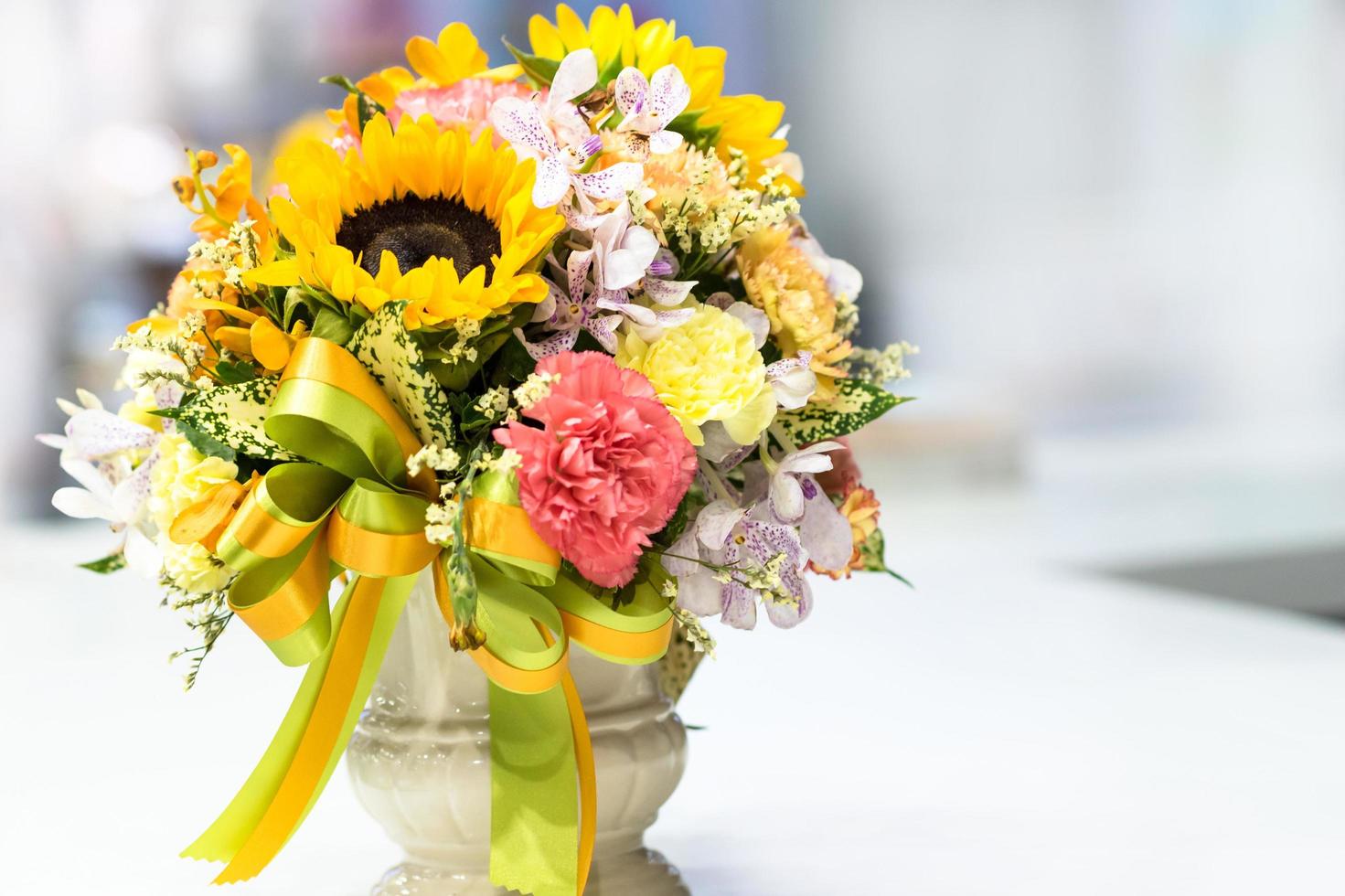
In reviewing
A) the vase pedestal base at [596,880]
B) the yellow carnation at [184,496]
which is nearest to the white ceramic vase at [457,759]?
the vase pedestal base at [596,880]

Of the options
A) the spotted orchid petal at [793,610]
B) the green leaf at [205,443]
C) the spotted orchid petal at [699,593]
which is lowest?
the spotted orchid petal at [793,610]

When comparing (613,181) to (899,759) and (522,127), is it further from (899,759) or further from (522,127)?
(899,759)

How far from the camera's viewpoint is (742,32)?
4.21 metres

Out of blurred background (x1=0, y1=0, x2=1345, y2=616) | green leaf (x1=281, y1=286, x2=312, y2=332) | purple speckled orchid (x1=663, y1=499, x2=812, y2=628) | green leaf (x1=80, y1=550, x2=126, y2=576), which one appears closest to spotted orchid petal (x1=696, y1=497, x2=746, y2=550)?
purple speckled orchid (x1=663, y1=499, x2=812, y2=628)

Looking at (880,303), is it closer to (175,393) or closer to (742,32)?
(742,32)

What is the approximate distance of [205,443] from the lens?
0.62 meters

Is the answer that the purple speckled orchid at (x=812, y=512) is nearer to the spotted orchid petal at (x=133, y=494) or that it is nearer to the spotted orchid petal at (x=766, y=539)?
the spotted orchid petal at (x=766, y=539)

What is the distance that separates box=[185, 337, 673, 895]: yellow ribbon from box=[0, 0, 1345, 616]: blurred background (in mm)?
3017

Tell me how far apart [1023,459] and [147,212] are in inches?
101

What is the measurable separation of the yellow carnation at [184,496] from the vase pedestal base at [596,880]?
0.20 m

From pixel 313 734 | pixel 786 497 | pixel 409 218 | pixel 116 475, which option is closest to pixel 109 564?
pixel 116 475

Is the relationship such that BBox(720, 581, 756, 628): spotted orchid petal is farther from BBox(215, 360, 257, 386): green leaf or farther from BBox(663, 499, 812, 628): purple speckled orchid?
BBox(215, 360, 257, 386): green leaf

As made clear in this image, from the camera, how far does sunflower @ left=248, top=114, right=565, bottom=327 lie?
60 centimetres

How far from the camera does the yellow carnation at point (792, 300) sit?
68cm
